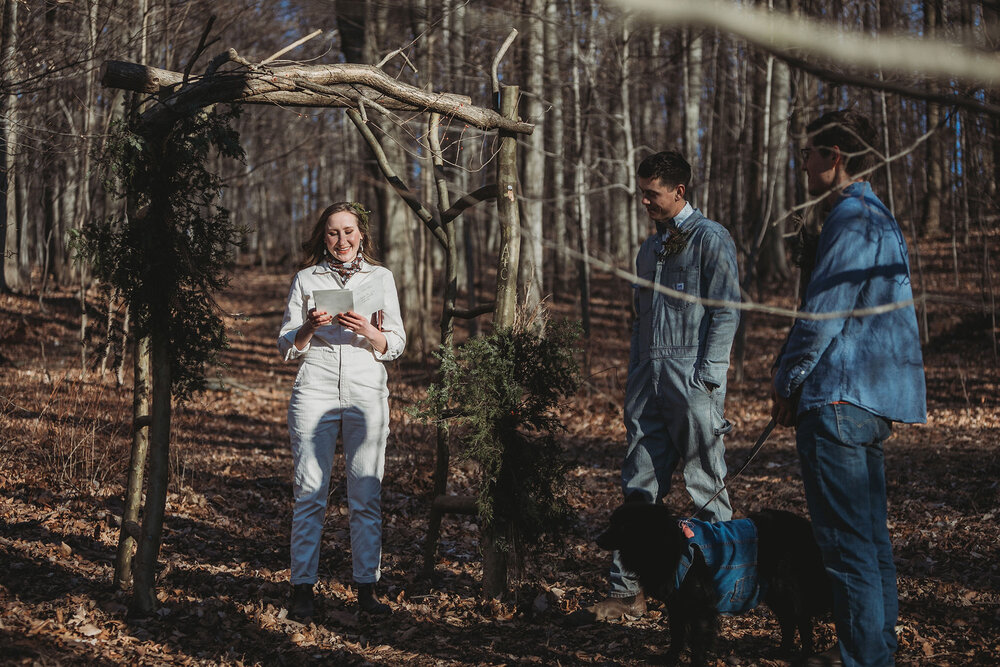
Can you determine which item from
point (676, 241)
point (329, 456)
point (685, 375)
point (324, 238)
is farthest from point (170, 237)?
point (685, 375)

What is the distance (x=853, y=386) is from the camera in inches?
118

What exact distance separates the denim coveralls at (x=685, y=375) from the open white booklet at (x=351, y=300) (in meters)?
1.48

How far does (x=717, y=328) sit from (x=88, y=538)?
15.2 ft

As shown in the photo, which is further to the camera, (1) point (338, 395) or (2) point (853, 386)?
(1) point (338, 395)

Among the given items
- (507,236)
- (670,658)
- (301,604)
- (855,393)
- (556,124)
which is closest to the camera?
(855,393)

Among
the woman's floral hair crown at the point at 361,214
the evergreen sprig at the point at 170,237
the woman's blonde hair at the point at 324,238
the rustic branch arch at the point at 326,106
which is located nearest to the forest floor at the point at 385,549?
the rustic branch arch at the point at 326,106

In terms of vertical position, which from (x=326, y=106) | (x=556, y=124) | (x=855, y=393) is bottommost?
(x=855, y=393)

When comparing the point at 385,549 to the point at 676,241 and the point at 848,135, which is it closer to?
the point at 676,241

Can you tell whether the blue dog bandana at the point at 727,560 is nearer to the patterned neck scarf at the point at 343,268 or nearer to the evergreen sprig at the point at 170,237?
the patterned neck scarf at the point at 343,268

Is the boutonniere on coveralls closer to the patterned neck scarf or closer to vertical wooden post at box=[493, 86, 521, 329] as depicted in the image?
vertical wooden post at box=[493, 86, 521, 329]

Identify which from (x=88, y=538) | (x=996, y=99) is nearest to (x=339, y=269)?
(x=88, y=538)

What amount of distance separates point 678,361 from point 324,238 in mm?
2130

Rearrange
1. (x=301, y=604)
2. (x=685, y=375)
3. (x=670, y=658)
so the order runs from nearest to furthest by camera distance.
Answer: (x=670, y=658), (x=685, y=375), (x=301, y=604)

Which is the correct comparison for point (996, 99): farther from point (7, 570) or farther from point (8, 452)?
point (8, 452)
